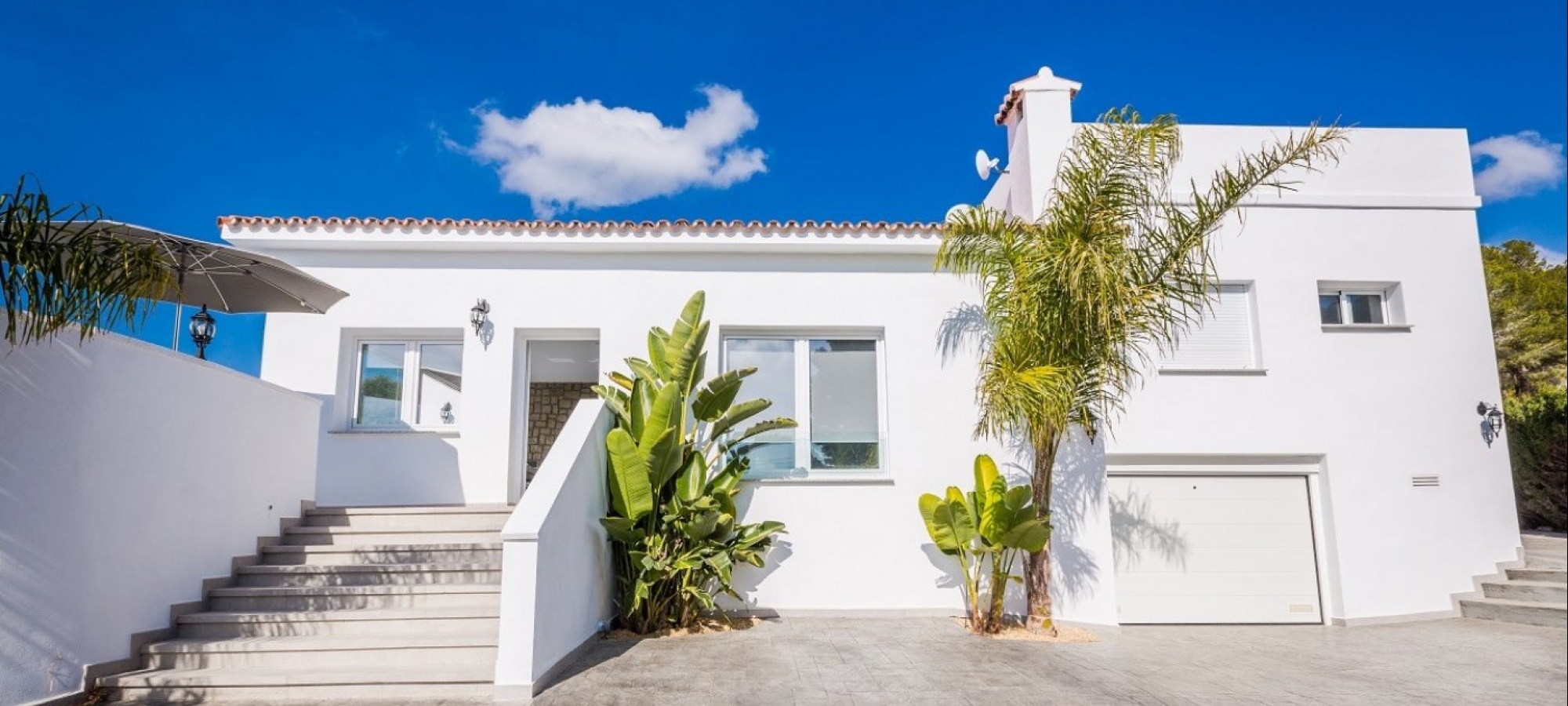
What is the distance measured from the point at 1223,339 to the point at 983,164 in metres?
4.19

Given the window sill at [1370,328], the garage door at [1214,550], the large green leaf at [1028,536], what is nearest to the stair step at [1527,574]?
the garage door at [1214,550]

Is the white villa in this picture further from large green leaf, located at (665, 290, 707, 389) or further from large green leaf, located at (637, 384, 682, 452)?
large green leaf, located at (637, 384, 682, 452)

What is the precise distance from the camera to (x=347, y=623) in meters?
6.28

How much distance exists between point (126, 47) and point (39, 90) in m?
1.99

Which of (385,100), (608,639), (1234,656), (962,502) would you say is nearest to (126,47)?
(385,100)

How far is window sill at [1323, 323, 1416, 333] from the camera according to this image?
33.8 feet

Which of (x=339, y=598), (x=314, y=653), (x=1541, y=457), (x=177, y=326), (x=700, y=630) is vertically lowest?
(x=700, y=630)

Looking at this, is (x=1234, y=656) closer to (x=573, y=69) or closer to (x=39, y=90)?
(x=573, y=69)

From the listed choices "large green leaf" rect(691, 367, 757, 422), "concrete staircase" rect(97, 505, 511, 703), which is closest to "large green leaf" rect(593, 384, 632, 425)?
"large green leaf" rect(691, 367, 757, 422)

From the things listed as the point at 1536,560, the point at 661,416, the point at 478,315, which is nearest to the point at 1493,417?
the point at 1536,560

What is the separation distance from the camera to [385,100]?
58.7ft

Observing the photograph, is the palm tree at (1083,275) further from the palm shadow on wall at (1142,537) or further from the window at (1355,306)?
the window at (1355,306)

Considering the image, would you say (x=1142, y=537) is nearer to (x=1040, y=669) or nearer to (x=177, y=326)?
(x=1040, y=669)

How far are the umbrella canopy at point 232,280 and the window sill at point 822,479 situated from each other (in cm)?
479
